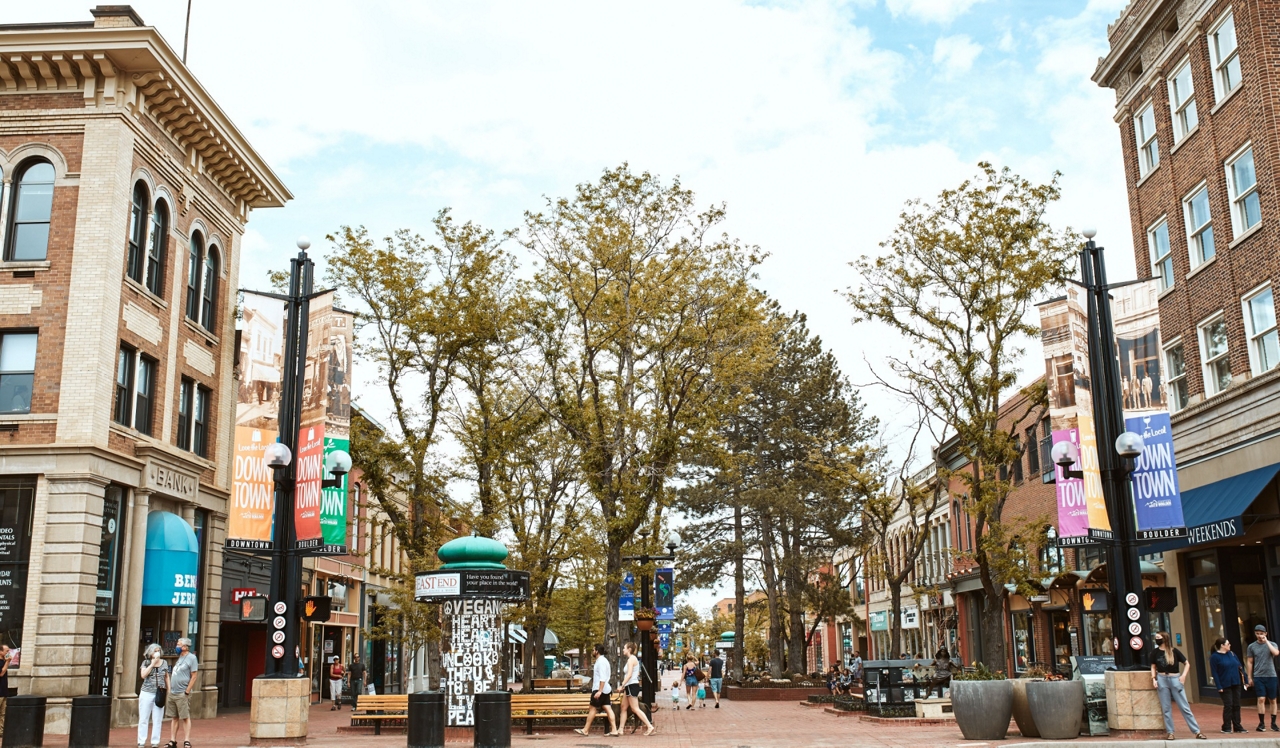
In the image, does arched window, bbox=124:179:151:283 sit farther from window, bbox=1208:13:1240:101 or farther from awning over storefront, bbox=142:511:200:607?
window, bbox=1208:13:1240:101

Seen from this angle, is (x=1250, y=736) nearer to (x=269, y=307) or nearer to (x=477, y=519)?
(x=269, y=307)

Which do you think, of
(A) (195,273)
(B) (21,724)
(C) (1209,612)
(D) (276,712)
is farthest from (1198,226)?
(B) (21,724)

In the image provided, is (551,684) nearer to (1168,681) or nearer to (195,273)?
(195,273)

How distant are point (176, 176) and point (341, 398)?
1217 cm

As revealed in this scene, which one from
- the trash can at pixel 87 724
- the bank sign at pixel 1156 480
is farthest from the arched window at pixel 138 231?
the bank sign at pixel 1156 480

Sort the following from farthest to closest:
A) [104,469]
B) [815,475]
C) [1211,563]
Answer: [815,475]
[1211,563]
[104,469]

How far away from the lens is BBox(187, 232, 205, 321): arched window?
1126 inches

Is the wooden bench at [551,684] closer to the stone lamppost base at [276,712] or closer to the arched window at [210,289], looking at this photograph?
the arched window at [210,289]

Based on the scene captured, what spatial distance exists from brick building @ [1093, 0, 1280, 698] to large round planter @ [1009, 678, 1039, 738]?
7.22 m

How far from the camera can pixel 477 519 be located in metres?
29.7

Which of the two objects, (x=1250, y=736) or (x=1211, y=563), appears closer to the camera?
(x=1250, y=736)

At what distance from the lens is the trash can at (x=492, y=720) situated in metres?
15.9

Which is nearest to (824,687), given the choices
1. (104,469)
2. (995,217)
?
(995,217)

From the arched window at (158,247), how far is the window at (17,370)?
3171mm
